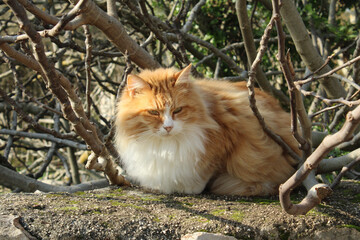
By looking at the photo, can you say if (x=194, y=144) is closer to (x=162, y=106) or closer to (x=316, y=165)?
(x=162, y=106)

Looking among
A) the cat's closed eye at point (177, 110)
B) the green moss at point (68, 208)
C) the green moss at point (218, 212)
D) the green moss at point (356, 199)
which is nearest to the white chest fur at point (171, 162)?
the cat's closed eye at point (177, 110)

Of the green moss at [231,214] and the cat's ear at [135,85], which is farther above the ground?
the cat's ear at [135,85]

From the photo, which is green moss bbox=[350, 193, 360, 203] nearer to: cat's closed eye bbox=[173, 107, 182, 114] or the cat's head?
the cat's head

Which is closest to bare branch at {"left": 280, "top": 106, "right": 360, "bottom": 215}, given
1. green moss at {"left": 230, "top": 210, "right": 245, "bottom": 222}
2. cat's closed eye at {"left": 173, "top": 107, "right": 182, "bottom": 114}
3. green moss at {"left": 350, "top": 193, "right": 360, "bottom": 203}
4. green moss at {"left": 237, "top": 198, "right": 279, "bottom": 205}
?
green moss at {"left": 230, "top": 210, "right": 245, "bottom": 222}

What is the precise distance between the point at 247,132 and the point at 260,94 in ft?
1.98

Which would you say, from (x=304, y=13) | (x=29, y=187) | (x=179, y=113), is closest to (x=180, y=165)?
(x=179, y=113)

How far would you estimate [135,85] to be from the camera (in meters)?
2.77

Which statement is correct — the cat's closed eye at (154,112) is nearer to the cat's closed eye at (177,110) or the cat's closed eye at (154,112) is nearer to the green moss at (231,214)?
the cat's closed eye at (177,110)

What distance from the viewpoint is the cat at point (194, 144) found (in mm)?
2689

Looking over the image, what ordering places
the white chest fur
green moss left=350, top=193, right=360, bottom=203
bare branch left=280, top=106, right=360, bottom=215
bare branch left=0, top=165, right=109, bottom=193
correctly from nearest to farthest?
bare branch left=280, top=106, right=360, bottom=215 → green moss left=350, top=193, right=360, bottom=203 → the white chest fur → bare branch left=0, top=165, right=109, bottom=193

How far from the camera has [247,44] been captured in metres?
3.66

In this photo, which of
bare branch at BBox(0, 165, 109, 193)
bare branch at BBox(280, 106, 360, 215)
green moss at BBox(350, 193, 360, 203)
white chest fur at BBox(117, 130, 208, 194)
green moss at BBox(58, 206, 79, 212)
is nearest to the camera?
bare branch at BBox(280, 106, 360, 215)

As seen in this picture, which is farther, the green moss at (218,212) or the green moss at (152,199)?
the green moss at (152,199)

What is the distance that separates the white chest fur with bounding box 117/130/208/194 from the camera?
2.68 metres
